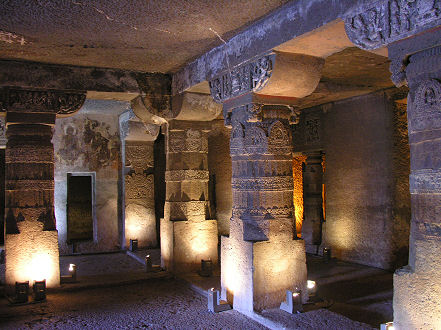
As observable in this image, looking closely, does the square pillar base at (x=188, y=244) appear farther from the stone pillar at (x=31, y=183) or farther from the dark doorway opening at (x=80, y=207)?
the dark doorway opening at (x=80, y=207)

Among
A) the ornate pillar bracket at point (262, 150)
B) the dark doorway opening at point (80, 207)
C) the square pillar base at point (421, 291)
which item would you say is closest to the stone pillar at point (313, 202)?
the ornate pillar bracket at point (262, 150)

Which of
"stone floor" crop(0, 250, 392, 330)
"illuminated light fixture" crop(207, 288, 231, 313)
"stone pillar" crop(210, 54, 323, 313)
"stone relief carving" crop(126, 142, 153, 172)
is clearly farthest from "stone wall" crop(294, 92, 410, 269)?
"stone relief carving" crop(126, 142, 153, 172)

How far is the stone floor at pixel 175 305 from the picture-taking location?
457 cm

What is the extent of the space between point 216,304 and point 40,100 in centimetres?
357

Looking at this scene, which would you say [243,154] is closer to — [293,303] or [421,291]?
[293,303]

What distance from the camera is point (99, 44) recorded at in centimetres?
504

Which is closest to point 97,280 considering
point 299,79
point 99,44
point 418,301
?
point 99,44

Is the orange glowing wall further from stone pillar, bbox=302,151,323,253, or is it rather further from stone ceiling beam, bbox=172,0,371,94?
stone ceiling beam, bbox=172,0,371,94

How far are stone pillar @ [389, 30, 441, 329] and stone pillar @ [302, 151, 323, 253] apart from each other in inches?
219

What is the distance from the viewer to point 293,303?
459cm

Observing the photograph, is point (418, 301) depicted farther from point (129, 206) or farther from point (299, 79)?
point (129, 206)

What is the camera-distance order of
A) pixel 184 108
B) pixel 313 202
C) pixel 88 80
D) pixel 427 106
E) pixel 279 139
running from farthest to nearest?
pixel 313 202
pixel 184 108
pixel 88 80
pixel 279 139
pixel 427 106

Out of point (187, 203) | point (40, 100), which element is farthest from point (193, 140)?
point (40, 100)

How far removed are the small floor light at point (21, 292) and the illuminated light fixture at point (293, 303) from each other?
3.27 meters
